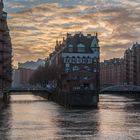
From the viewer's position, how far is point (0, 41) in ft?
381

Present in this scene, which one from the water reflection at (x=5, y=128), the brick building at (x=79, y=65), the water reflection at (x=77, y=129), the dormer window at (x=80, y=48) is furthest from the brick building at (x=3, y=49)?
the water reflection at (x=77, y=129)

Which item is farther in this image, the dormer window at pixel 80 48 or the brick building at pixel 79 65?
the dormer window at pixel 80 48

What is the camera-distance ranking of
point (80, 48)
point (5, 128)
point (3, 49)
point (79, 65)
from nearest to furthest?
point (5, 128), point (3, 49), point (79, 65), point (80, 48)

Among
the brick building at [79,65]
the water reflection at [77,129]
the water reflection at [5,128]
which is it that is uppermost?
the brick building at [79,65]

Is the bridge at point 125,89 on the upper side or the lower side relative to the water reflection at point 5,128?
upper

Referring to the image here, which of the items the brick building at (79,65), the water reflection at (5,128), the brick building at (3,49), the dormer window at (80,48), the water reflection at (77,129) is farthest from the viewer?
the dormer window at (80,48)

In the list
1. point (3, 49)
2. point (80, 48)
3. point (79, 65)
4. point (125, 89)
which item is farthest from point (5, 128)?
point (125, 89)

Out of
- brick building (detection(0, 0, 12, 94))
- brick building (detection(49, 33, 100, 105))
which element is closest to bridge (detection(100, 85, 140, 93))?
brick building (detection(49, 33, 100, 105))

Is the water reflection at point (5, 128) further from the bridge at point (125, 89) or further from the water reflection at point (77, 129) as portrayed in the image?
the bridge at point (125, 89)

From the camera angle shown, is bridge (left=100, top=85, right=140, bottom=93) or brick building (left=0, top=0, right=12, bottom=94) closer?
brick building (left=0, top=0, right=12, bottom=94)

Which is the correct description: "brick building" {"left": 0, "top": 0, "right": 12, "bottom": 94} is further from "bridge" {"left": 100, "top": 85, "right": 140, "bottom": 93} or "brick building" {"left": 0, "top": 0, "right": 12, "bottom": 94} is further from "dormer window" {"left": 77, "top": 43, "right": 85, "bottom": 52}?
"bridge" {"left": 100, "top": 85, "right": 140, "bottom": 93}

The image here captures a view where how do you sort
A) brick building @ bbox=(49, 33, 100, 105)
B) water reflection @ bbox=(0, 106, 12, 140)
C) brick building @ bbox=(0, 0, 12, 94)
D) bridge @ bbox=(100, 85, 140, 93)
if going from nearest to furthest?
1. water reflection @ bbox=(0, 106, 12, 140)
2. brick building @ bbox=(0, 0, 12, 94)
3. brick building @ bbox=(49, 33, 100, 105)
4. bridge @ bbox=(100, 85, 140, 93)

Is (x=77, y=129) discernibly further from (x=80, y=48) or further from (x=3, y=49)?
(x=80, y=48)

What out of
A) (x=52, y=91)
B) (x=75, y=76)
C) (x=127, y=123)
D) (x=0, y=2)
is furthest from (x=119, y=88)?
(x=127, y=123)
